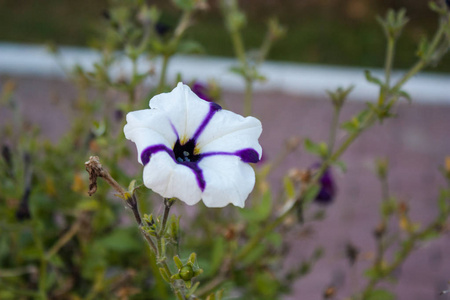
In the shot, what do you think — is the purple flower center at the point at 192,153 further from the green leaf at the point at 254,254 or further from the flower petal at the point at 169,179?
the green leaf at the point at 254,254

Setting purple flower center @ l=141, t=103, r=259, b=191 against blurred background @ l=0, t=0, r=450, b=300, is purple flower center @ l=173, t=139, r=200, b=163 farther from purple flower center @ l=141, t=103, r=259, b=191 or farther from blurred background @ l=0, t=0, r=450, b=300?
blurred background @ l=0, t=0, r=450, b=300

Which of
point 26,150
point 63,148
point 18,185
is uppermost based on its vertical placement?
point 63,148

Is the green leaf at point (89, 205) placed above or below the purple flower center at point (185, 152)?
above

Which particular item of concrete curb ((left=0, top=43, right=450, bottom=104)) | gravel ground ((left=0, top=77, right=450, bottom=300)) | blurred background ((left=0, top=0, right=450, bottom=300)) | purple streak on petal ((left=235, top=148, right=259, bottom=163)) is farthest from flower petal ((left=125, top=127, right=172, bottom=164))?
concrete curb ((left=0, top=43, right=450, bottom=104))

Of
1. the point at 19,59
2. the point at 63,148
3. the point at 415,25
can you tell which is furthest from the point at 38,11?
the point at 63,148

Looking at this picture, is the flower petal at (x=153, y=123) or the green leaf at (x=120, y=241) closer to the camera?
the flower petal at (x=153, y=123)

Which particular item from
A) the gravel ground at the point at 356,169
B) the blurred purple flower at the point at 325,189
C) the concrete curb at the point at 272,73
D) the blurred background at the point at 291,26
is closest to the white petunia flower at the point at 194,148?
the blurred purple flower at the point at 325,189

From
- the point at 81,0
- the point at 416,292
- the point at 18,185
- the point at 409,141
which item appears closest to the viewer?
the point at 18,185

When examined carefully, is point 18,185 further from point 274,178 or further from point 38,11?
point 38,11
